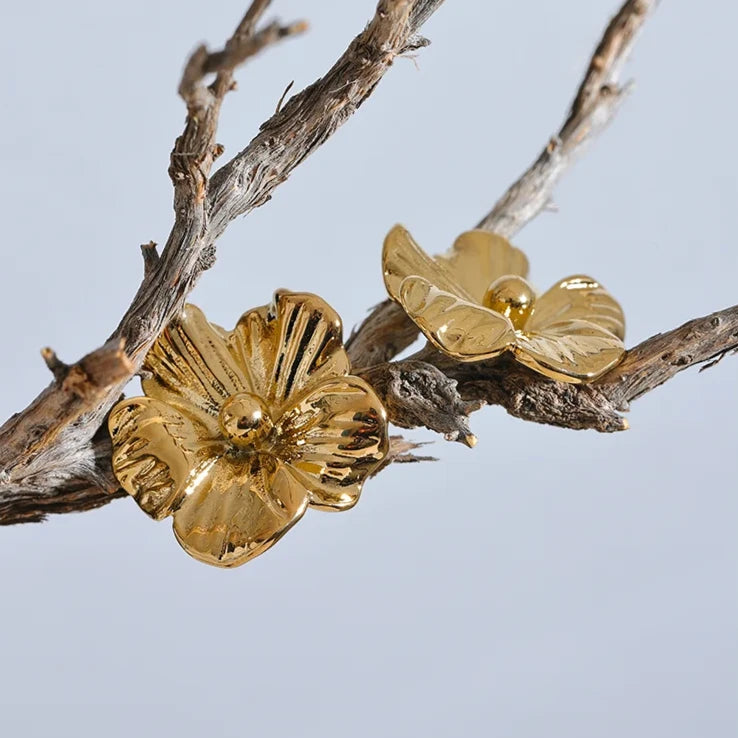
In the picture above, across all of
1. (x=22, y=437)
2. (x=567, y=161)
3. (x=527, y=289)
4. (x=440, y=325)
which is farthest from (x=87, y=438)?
(x=567, y=161)

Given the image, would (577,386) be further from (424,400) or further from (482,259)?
(482,259)

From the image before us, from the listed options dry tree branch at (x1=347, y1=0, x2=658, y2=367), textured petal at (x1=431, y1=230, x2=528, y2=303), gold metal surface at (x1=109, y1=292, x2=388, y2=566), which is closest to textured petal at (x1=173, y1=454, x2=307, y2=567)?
gold metal surface at (x1=109, y1=292, x2=388, y2=566)

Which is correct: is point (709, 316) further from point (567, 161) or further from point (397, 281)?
point (567, 161)

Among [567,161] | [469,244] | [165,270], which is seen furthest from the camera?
[567,161]

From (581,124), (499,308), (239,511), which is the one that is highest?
(581,124)

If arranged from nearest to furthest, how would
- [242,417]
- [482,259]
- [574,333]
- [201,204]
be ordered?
1. [201,204]
2. [242,417]
3. [574,333]
4. [482,259]

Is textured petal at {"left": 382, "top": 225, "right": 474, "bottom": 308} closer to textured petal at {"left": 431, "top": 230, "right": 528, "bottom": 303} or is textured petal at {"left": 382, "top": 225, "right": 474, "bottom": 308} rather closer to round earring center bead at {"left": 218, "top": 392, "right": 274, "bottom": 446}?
textured petal at {"left": 431, "top": 230, "right": 528, "bottom": 303}

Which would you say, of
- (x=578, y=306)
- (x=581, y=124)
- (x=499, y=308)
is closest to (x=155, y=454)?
(x=499, y=308)
